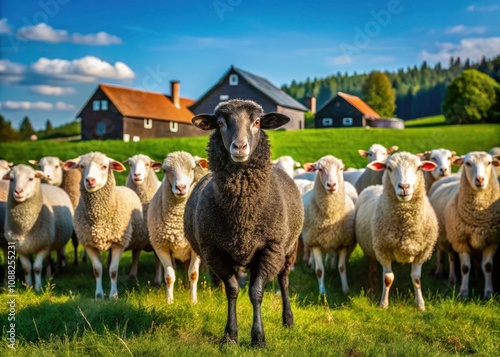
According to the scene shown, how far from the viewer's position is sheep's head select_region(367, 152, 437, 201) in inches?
295

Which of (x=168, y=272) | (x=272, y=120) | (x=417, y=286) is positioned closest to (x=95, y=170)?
(x=168, y=272)

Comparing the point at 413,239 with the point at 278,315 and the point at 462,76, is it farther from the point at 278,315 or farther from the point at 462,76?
the point at 462,76

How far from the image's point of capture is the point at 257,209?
5234 mm

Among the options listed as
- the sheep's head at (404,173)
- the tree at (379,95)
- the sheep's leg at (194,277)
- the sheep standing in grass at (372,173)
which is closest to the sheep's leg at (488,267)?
the sheep's head at (404,173)

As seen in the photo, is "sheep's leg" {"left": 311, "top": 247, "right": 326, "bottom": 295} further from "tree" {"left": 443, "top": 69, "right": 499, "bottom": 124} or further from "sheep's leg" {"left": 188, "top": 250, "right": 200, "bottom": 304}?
"tree" {"left": 443, "top": 69, "right": 499, "bottom": 124}

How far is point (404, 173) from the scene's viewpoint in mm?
7570

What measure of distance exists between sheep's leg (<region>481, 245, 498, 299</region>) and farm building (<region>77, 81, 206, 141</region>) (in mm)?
27511

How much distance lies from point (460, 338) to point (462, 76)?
34.1m

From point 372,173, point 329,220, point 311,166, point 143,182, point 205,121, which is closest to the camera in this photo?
point 205,121

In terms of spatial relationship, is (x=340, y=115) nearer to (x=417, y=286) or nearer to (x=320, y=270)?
(x=320, y=270)

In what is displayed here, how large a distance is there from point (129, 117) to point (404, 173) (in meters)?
30.0

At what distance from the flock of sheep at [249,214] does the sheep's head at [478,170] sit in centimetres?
2

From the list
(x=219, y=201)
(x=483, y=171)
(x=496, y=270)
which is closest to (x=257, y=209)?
(x=219, y=201)

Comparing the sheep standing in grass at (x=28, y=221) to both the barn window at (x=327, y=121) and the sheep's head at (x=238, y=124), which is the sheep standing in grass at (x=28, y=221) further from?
the barn window at (x=327, y=121)
